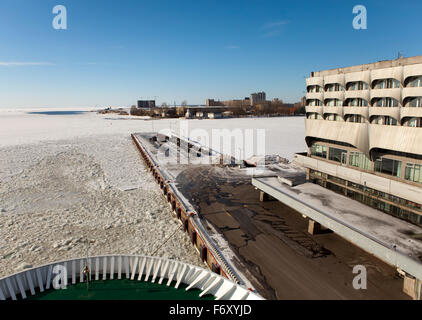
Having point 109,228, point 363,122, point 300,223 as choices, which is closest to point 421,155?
point 363,122

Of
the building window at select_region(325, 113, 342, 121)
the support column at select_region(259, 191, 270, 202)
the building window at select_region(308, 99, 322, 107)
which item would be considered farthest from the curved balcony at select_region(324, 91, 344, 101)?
the support column at select_region(259, 191, 270, 202)

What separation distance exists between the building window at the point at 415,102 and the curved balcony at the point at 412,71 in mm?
1593

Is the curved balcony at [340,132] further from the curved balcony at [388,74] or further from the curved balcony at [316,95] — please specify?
the curved balcony at [388,74]

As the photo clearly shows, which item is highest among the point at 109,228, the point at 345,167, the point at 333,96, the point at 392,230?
the point at 333,96

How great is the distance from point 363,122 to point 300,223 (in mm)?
10738

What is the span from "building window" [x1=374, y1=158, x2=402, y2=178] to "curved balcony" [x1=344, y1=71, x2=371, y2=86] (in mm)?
6736

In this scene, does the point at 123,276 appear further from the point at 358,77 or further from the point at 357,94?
the point at 358,77

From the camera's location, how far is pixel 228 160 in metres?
49.5

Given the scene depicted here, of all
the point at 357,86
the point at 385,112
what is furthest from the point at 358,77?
the point at 385,112

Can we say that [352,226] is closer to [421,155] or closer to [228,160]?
[421,155]

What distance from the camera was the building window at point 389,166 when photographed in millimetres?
21580

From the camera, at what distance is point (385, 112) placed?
2205cm

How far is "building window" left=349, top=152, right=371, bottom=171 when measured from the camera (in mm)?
24684

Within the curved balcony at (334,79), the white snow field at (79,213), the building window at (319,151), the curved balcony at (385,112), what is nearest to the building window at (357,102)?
the curved balcony at (385,112)
